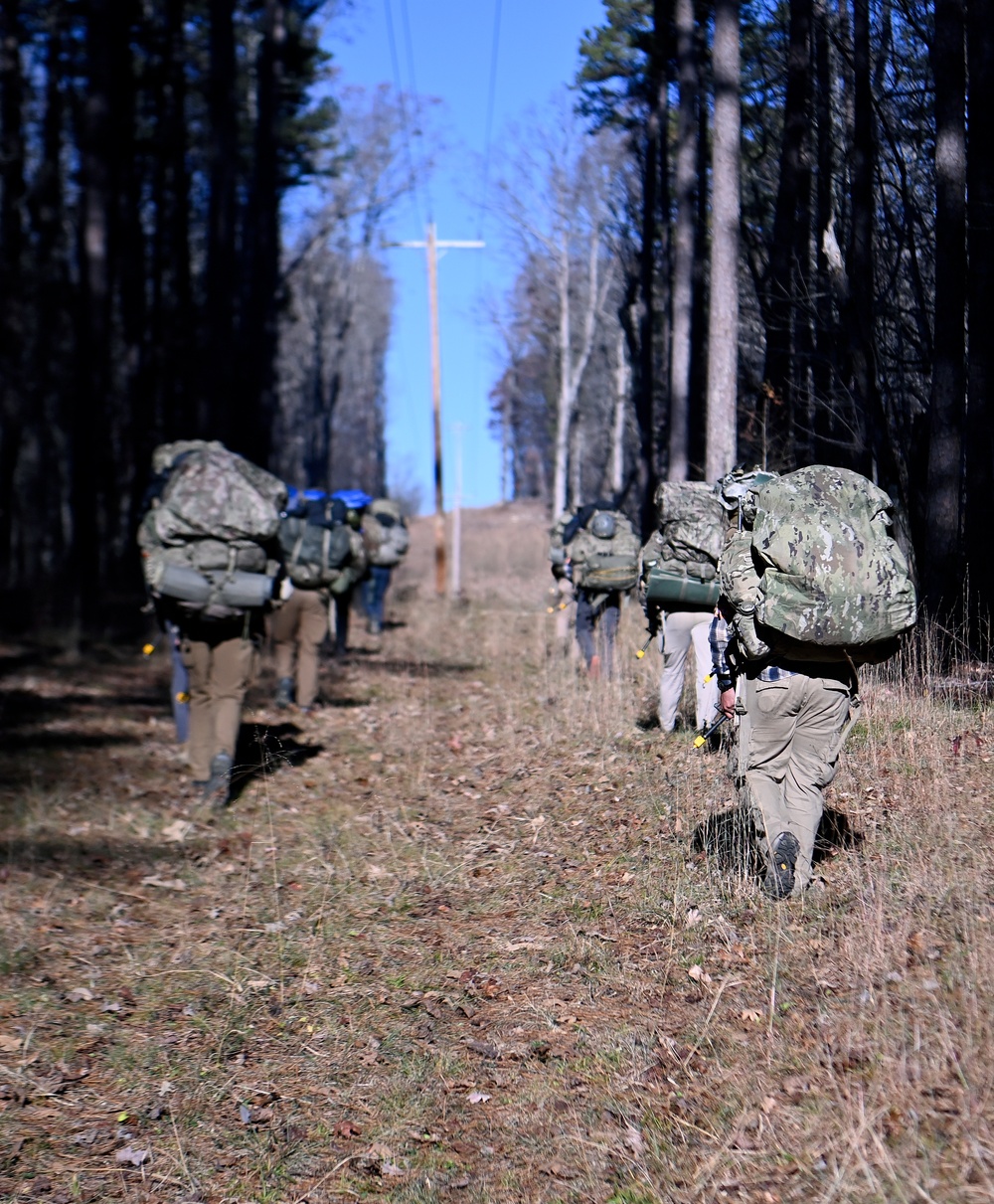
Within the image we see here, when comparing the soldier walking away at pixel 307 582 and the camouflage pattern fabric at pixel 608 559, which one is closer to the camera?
the soldier walking away at pixel 307 582

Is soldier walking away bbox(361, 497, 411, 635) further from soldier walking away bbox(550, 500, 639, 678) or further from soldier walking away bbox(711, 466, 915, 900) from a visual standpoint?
Result: soldier walking away bbox(711, 466, 915, 900)

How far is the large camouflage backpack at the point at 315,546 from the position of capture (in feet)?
40.5

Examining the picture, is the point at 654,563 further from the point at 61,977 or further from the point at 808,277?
the point at 808,277

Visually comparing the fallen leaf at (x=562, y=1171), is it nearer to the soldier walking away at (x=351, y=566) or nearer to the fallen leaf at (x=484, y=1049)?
the fallen leaf at (x=484, y=1049)

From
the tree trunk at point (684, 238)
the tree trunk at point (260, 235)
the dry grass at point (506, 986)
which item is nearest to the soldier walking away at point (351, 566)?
the dry grass at point (506, 986)

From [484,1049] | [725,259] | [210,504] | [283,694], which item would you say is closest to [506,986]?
[484,1049]

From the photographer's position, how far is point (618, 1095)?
4.64 metres

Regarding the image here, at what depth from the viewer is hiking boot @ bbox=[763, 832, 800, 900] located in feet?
19.3

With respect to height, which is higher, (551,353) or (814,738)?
(551,353)

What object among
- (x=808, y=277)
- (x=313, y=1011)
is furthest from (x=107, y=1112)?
(x=808, y=277)

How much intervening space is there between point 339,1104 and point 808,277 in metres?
13.5

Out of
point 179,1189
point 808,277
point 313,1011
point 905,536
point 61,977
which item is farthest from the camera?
point 808,277

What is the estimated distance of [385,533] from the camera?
2016 cm

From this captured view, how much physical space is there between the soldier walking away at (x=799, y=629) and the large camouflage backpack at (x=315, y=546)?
6706 mm
